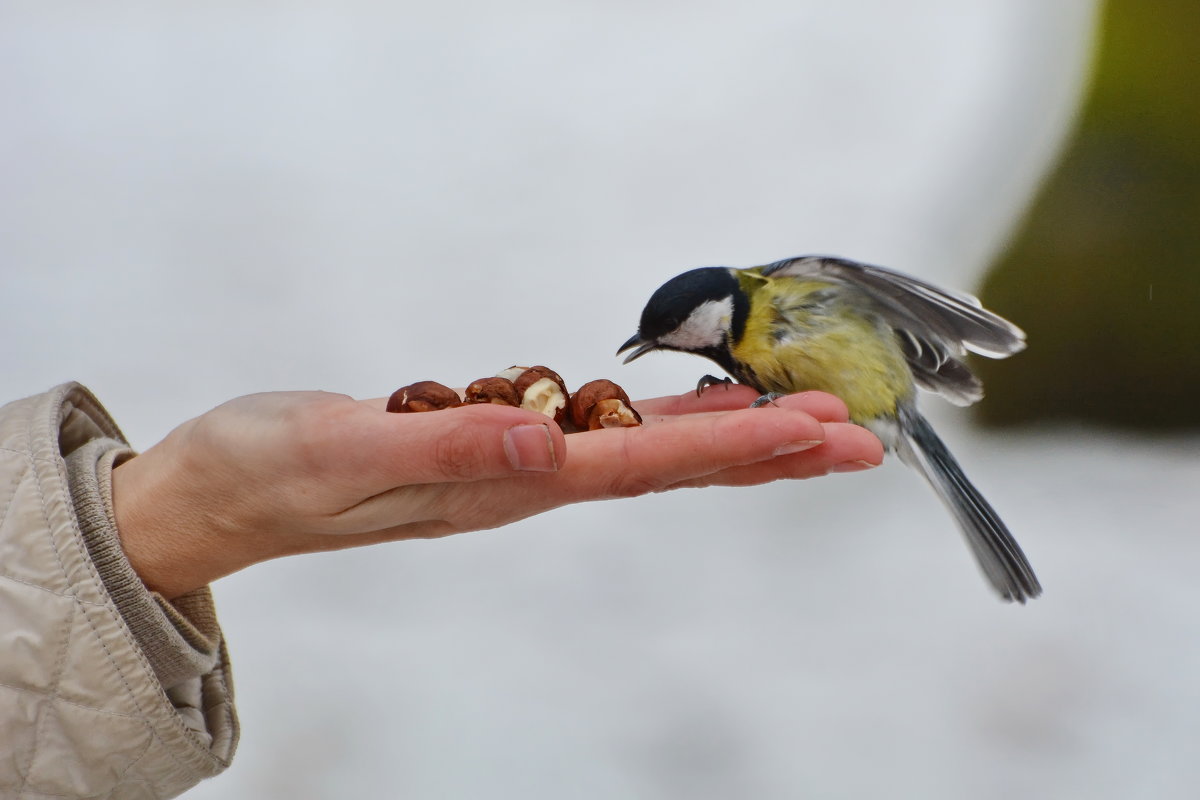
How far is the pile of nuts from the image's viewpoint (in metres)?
0.70

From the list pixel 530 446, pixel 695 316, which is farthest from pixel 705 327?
pixel 530 446

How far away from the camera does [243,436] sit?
1.99 feet

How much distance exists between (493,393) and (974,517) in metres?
0.41

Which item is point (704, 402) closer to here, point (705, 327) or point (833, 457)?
point (705, 327)

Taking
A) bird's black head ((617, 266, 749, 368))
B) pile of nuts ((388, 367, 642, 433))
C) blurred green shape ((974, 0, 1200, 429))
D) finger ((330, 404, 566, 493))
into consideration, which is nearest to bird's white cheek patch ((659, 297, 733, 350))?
bird's black head ((617, 266, 749, 368))

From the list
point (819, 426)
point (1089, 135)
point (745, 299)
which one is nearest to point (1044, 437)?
point (1089, 135)

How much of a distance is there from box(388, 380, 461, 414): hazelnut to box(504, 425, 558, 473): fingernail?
17 centimetres

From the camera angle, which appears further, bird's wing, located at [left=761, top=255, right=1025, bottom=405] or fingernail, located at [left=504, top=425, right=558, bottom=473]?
bird's wing, located at [left=761, top=255, right=1025, bottom=405]

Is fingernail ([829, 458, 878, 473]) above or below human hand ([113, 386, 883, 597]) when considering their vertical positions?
below

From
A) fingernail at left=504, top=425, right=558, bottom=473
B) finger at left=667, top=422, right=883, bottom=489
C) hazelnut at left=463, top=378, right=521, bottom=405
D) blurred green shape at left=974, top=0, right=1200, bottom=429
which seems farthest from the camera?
blurred green shape at left=974, top=0, right=1200, bottom=429

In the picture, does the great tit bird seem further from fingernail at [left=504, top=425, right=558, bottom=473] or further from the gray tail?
fingernail at [left=504, top=425, right=558, bottom=473]

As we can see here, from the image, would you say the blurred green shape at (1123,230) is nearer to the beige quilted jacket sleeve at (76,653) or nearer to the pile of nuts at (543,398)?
the pile of nuts at (543,398)

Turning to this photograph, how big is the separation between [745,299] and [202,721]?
21.2 inches

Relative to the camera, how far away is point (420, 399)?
695 mm
